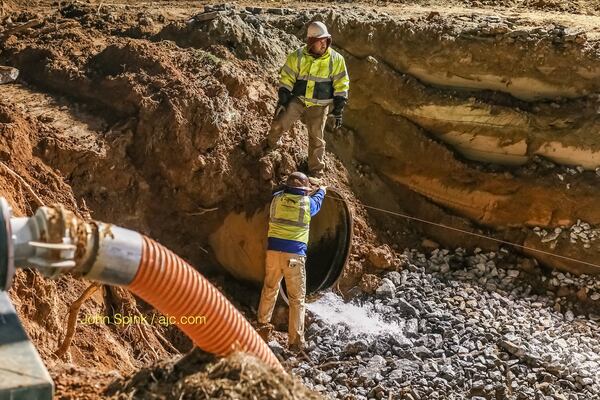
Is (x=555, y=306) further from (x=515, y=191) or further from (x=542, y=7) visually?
(x=542, y=7)

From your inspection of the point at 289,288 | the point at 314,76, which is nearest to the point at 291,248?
the point at 289,288

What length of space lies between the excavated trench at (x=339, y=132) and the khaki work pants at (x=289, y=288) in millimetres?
519

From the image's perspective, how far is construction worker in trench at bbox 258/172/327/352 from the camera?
7.74m

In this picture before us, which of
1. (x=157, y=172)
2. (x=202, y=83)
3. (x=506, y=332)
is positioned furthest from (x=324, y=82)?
(x=506, y=332)

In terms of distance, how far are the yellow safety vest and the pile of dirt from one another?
326 cm

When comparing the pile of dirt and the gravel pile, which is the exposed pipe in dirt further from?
the gravel pile

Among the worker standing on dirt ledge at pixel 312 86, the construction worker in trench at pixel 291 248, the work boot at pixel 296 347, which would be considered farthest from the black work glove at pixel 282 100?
the work boot at pixel 296 347

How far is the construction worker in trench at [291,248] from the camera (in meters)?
7.74

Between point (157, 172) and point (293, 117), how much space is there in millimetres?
1651

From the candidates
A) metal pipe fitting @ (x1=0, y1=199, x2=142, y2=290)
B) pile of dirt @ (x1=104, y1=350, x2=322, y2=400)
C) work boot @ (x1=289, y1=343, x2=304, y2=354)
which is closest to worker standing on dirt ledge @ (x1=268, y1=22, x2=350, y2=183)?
work boot @ (x1=289, y1=343, x2=304, y2=354)

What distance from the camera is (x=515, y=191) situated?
966 centimetres

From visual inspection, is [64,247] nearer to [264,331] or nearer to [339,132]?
[264,331]

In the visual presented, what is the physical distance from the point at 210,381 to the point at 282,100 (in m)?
4.65

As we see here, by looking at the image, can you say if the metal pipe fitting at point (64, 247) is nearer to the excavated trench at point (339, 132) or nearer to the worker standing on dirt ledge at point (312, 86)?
the excavated trench at point (339, 132)
